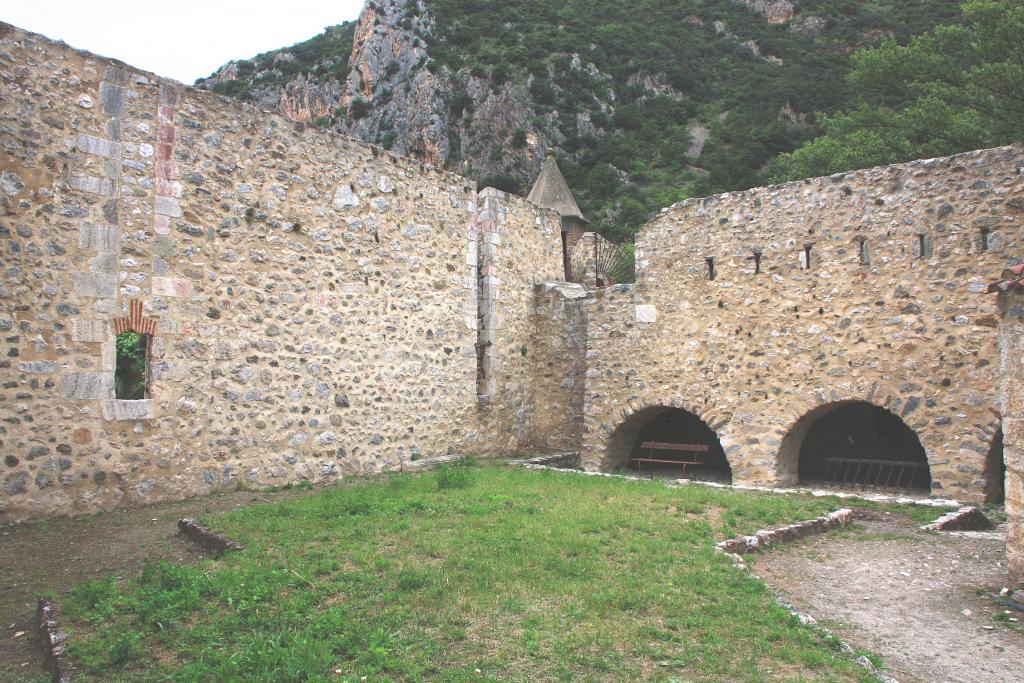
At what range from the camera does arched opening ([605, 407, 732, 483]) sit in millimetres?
Result: 13508

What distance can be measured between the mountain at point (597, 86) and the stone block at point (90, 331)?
1383 inches

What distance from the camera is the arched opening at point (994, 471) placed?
9367mm

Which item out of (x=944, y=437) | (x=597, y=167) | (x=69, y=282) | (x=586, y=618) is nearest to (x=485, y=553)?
(x=586, y=618)

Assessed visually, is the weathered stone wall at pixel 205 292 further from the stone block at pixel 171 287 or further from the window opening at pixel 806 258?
the window opening at pixel 806 258

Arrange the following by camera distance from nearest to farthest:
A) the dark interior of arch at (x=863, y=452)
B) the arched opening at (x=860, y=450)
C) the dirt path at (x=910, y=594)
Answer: the dirt path at (x=910, y=594) → the arched opening at (x=860, y=450) → the dark interior of arch at (x=863, y=452)

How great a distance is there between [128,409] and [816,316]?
10.1m

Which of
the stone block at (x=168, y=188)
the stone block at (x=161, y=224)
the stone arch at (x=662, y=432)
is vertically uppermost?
the stone block at (x=168, y=188)

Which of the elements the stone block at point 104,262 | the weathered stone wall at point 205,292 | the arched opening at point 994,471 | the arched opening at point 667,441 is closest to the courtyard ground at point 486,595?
the weathered stone wall at point 205,292

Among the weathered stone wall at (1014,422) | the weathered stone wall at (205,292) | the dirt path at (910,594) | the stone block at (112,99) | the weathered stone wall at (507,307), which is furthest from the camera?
the weathered stone wall at (507,307)

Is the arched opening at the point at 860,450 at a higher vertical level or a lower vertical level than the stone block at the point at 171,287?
lower

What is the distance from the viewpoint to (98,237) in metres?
7.96

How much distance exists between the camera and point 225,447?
29.4 feet

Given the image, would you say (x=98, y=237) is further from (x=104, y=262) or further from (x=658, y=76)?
(x=658, y=76)

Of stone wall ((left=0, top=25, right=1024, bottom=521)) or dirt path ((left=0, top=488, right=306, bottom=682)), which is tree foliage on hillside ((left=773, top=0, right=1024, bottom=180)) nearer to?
stone wall ((left=0, top=25, right=1024, bottom=521))
